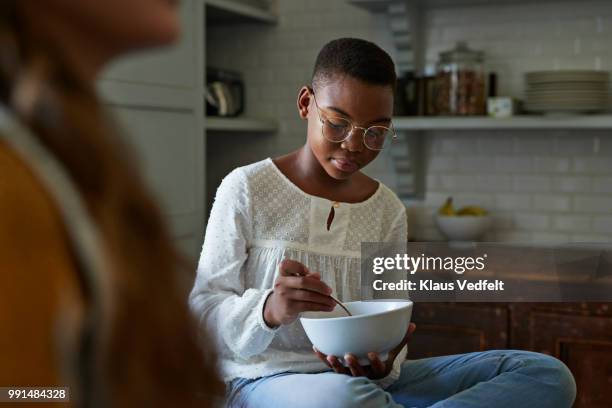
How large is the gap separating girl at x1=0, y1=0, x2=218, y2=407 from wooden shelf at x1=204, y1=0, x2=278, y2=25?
9.92ft

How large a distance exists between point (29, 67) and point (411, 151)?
3187 millimetres

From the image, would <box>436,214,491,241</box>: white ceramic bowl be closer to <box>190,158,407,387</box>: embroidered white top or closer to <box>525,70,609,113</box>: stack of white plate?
<box>525,70,609,113</box>: stack of white plate

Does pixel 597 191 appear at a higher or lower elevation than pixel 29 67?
lower

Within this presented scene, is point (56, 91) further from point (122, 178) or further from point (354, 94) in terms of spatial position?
point (354, 94)

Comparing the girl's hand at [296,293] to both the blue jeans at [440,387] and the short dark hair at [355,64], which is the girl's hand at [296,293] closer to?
the blue jeans at [440,387]

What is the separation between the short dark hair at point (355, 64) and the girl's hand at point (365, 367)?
0.59m

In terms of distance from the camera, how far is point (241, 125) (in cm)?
389

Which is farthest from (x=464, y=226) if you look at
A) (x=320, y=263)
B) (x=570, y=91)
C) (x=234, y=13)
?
(x=320, y=263)

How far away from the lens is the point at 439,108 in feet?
11.8

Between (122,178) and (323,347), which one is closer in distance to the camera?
(122,178)

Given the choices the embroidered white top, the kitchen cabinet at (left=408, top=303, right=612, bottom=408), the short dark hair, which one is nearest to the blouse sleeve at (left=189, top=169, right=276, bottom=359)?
the embroidered white top

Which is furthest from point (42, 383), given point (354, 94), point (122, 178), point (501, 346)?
point (501, 346)

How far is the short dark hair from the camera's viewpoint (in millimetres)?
2025

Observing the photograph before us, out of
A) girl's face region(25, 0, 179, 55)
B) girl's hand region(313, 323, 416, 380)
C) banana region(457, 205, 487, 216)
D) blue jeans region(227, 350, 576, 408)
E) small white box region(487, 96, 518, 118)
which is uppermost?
girl's face region(25, 0, 179, 55)
